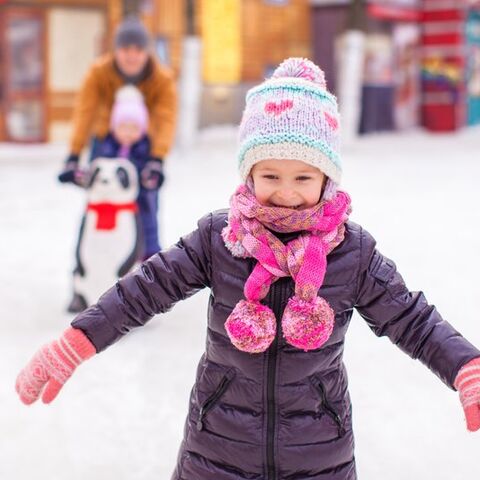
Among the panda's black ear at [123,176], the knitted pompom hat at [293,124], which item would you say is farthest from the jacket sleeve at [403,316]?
the panda's black ear at [123,176]

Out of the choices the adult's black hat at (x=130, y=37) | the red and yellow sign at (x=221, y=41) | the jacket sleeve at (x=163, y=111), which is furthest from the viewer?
the red and yellow sign at (x=221, y=41)

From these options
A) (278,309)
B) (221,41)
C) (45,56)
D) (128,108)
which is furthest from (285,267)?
(221,41)

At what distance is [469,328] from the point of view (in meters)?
4.17

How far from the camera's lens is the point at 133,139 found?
4.44 metres

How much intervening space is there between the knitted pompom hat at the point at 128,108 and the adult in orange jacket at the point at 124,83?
0.46 ft

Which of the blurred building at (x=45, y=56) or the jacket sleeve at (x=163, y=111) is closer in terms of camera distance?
the jacket sleeve at (x=163, y=111)

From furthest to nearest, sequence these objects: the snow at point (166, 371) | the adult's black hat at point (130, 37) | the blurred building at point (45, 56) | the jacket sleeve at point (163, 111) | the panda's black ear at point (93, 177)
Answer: the blurred building at point (45, 56)
the jacket sleeve at point (163, 111)
the adult's black hat at point (130, 37)
the panda's black ear at point (93, 177)
the snow at point (166, 371)

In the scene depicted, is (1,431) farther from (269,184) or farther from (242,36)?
(242,36)

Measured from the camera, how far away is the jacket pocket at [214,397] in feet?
6.13

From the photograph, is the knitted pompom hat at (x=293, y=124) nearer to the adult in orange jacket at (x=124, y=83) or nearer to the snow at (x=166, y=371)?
the snow at (x=166, y=371)

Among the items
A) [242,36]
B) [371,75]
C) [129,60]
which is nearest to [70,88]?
[242,36]

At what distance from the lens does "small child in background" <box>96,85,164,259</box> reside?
438 cm

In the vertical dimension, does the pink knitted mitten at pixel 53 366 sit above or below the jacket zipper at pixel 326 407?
above

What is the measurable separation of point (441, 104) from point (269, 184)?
17451mm
